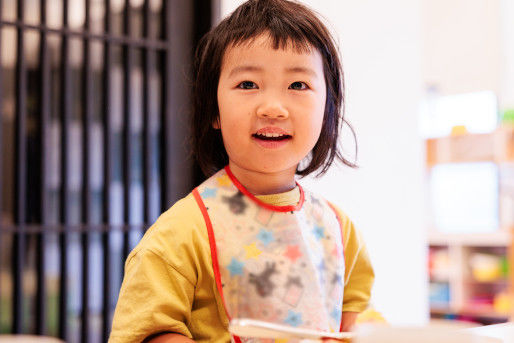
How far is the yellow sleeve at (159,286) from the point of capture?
28.2 inches

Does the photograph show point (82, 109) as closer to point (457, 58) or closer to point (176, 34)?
point (176, 34)

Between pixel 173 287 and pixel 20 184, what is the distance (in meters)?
1.16

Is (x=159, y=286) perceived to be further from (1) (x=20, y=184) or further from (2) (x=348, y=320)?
(1) (x=20, y=184)

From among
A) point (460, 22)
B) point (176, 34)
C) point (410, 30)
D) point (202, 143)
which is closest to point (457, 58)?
point (460, 22)

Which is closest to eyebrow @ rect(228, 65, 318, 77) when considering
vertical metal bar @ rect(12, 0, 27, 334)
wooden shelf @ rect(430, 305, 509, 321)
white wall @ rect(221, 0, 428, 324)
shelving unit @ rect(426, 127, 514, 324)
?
vertical metal bar @ rect(12, 0, 27, 334)

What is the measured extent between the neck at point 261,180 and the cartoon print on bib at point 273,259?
0.04ft

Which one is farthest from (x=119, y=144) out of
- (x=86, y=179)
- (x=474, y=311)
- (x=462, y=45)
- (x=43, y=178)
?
(x=462, y=45)

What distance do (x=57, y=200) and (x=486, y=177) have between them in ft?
15.8

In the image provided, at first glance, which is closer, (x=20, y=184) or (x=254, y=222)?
(x=254, y=222)

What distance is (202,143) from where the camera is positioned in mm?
955

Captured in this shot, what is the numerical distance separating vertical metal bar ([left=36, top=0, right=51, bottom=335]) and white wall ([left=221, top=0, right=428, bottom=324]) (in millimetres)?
1025

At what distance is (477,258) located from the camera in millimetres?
5629

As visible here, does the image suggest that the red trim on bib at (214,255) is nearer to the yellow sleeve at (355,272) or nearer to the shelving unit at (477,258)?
the yellow sleeve at (355,272)

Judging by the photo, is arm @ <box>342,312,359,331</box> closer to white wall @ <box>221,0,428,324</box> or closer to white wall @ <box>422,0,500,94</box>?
white wall @ <box>221,0,428,324</box>
